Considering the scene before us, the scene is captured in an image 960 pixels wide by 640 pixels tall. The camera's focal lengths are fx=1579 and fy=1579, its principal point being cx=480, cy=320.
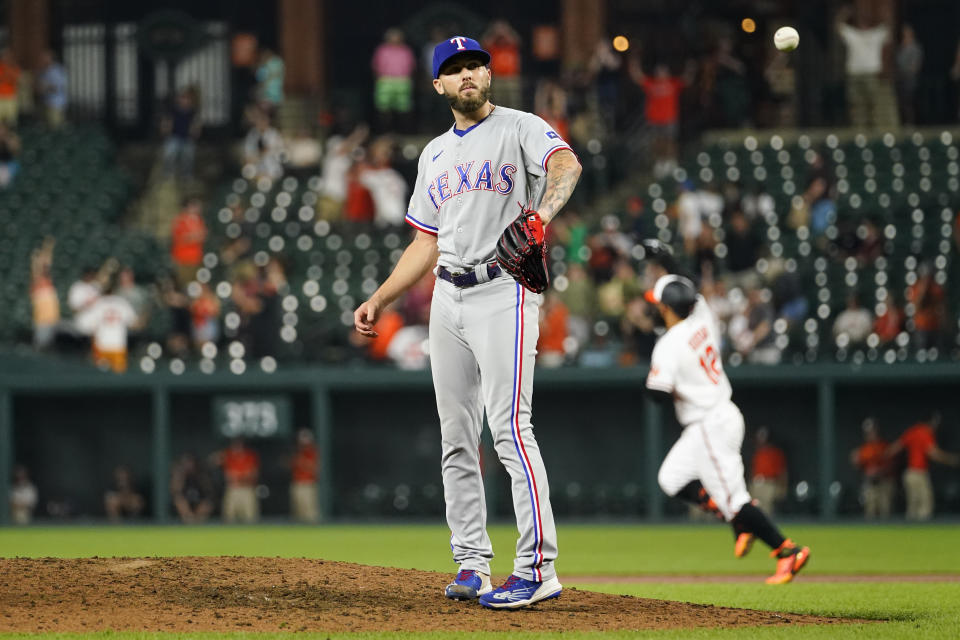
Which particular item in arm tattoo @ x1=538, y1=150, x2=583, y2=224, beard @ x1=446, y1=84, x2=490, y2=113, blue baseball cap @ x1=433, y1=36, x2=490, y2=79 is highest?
blue baseball cap @ x1=433, y1=36, x2=490, y2=79

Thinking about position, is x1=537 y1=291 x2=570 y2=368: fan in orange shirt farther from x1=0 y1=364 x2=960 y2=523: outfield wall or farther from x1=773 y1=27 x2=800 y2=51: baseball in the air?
x1=773 y1=27 x2=800 y2=51: baseball in the air

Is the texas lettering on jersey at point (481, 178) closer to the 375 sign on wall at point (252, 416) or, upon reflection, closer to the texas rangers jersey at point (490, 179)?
the texas rangers jersey at point (490, 179)

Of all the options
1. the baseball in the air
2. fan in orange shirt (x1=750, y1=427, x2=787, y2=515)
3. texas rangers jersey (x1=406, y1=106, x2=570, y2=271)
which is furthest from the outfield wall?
texas rangers jersey (x1=406, y1=106, x2=570, y2=271)

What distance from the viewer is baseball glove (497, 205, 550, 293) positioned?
5.60 meters

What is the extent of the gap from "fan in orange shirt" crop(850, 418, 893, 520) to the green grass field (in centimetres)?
83

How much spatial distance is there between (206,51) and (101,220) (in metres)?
5.36

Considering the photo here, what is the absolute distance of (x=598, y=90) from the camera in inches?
778

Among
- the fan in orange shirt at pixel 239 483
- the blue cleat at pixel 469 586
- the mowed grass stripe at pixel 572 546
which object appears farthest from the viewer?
the fan in orange shirt at pixel 239 483

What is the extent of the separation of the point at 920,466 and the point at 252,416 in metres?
Result: 6.62

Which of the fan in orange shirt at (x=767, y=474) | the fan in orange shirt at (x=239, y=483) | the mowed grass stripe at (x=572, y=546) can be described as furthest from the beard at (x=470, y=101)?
the fan in orange shirt at (x=239, y=483)

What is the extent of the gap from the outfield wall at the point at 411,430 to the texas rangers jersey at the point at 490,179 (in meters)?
9.29

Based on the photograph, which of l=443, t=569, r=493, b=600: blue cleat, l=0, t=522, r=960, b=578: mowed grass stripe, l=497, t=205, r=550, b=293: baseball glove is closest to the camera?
l=497, t=205, r=550, b=293: baseball glove

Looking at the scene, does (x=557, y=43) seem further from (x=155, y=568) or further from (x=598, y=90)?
(x=155, y=568)

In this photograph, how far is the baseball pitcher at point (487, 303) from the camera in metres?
5.82
